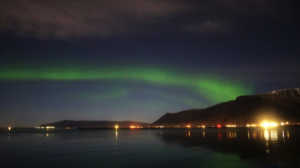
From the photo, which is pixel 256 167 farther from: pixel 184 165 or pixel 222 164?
pixel 184 165

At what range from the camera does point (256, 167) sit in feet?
77.7

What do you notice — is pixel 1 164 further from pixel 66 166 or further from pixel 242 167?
pixel 242 167

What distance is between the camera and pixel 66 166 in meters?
26.4

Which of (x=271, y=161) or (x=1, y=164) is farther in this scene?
(x=1, y=164)

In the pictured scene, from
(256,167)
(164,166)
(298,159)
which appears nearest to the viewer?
(256,167)

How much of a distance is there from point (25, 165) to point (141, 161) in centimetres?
1249

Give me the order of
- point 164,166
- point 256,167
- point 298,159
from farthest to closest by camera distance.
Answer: point 298,159, point 164,166, point 256,167

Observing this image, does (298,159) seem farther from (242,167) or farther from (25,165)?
(25,165)

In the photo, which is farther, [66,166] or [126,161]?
[126,161]

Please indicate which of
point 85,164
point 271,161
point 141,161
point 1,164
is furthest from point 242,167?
point 1,164

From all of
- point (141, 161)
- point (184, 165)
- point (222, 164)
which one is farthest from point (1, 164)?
point (222, 164)

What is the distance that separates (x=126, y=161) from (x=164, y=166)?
535cm

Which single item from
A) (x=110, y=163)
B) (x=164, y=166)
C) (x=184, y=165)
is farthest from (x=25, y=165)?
(x=184, y=165)

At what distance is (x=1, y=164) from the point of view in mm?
28312
